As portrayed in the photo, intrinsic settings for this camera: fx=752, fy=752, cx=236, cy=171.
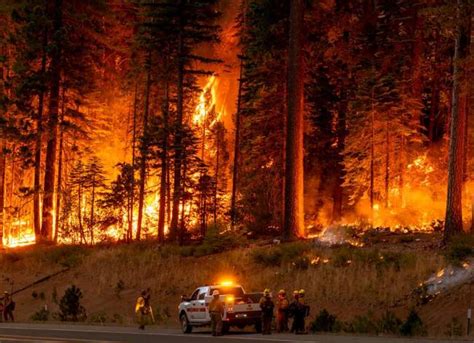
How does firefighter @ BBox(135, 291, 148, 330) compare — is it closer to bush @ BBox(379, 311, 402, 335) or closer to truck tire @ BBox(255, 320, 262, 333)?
truck tire @ BBox(255, 320, 262, 333)

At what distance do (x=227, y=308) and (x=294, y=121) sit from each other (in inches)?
463

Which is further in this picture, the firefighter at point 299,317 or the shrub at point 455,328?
the firefighter at point 299,317

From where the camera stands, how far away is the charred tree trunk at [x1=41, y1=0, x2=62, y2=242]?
45.7 meters

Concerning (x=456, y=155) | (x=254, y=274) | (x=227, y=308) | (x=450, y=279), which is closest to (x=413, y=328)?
(x=450, y=279)

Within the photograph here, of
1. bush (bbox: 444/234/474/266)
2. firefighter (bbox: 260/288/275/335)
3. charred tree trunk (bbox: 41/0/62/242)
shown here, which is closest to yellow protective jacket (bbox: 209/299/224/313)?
firefighter (bbox: 260/288/275/335)

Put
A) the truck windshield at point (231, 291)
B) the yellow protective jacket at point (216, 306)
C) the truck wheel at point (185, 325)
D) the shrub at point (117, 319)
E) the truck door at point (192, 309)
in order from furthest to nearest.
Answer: the shrub at point (117, 319)
the truck wheel at point (185, 325)
the truck door at point (192, 309)
the truck windshield at point (231, 291)
the yellow protective jacket at point (216, 306)

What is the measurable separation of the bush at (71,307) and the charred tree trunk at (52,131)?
12.5 metres

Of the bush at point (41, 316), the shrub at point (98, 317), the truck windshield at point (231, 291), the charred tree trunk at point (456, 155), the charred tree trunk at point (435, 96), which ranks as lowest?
the bush at point (41, 316)

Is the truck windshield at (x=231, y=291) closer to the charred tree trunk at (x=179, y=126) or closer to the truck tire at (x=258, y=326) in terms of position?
the truck tire at (x=258, y=326)

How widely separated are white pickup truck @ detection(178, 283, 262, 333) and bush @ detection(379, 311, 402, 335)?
4.46 meters

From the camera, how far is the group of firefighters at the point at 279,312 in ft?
75.8

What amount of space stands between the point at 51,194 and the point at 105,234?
9155mm

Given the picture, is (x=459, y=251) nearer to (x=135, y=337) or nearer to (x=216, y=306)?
(x=216, y=306)

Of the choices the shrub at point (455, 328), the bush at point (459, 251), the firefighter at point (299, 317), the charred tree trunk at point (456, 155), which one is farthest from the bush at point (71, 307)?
the shrub at point (455, 328)
